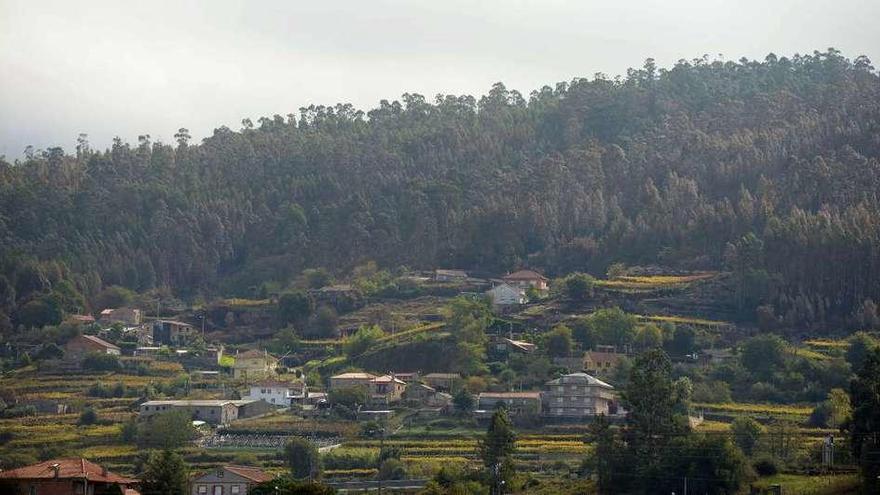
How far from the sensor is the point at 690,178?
447 feet

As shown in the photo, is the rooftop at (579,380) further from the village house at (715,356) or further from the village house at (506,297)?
the village house at (506,297)

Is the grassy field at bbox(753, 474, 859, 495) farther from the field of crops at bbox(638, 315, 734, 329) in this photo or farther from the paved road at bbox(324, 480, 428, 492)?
the field of crops at bbox(638, 315, 734, 329)

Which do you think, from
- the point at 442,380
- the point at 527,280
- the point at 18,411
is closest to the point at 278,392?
the point at 442,380

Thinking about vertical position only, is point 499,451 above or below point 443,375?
below

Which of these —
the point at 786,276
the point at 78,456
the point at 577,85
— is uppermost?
the point at 577,85

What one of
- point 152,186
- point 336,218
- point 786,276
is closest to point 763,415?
point 786,276

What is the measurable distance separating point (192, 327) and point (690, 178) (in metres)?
36.7

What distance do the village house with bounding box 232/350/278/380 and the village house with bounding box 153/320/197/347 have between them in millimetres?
8526

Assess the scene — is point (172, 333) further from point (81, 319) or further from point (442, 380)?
point (442, 380)

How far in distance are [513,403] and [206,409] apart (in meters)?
14.8

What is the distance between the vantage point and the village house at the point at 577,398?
93.5 meters

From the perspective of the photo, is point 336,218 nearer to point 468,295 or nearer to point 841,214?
point 468,295

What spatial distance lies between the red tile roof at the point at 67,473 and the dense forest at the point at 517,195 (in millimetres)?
49070

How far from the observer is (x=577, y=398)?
308ft
